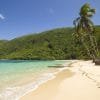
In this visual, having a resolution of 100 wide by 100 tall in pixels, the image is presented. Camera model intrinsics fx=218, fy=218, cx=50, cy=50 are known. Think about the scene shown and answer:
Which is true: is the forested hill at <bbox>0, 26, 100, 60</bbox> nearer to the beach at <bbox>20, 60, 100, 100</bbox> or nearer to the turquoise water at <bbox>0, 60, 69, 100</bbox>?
the turquoise water at <bbox>0, 60, 69, 100</bbox>

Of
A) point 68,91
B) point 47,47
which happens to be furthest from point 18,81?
point 47,47

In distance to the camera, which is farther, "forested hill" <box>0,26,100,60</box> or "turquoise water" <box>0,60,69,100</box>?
"forested hill" <box>0,26,100,60</box>

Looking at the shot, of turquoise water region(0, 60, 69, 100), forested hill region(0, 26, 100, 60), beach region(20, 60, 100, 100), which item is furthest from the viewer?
forested hill region(0, 26, 100, 60)

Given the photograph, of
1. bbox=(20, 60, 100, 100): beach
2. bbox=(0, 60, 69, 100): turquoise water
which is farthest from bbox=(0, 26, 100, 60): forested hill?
bbox=(20, 60, 100, 100): beach

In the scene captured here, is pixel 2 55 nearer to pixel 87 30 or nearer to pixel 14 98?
pixel 87 30

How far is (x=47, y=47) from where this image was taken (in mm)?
137125

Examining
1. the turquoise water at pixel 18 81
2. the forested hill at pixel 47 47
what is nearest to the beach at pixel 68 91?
the turquoise water at pixel 18 81

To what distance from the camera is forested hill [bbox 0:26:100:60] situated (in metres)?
124

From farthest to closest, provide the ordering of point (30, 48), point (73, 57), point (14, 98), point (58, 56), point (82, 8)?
point (30, 48), point (58, 56), point (73, 57), point (82, 8), point (14, 98)

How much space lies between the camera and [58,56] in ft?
407

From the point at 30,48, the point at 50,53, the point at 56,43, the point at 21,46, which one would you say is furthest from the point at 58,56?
the point at 21,46

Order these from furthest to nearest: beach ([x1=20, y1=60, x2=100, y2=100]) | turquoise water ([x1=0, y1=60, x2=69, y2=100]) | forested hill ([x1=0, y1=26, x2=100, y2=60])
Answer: forested hill ([x1=0, y1=26, x2=100, y2=60])
turquoise water ([x1=0, y1=60, x2=69, y2=100])
beach ([x1=20, y1=60, x2=100, y2=100])

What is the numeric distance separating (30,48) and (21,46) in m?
13.2

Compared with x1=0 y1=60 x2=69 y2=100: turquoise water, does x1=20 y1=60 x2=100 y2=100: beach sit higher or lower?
higher
